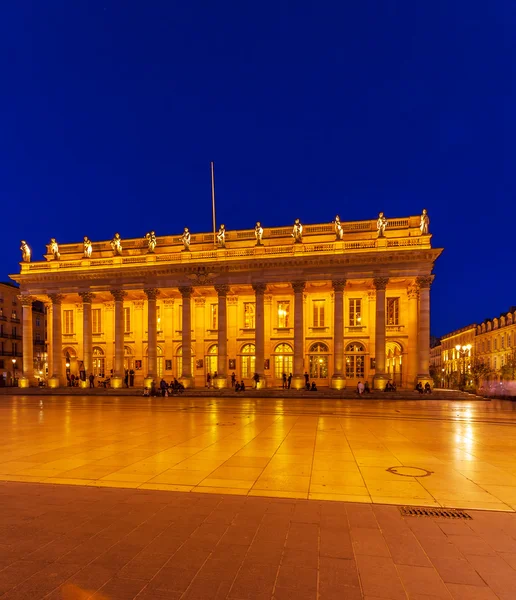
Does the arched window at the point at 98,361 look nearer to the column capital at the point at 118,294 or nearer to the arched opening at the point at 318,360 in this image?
the column capital at the point at 118,294

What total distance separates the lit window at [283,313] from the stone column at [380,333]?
10.0m

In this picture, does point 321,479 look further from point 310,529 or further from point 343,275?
point 343,275

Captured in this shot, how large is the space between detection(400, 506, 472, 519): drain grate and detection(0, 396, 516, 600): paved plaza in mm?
179

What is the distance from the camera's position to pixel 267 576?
15.1ft

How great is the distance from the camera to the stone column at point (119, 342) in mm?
42191

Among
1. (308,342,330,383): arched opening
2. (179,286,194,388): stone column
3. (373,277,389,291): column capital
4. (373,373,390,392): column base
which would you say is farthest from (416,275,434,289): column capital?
(179,286,194,388): stone column

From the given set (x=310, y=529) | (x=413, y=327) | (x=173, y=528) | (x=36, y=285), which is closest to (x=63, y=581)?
(x=173, y=528)

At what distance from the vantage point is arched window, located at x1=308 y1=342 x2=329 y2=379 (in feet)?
142

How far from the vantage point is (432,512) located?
6.80 meters

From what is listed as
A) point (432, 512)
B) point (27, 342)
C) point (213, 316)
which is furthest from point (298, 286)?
point (432, 512)

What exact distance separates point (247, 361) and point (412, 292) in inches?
716

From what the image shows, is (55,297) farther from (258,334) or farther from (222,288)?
(258,334)

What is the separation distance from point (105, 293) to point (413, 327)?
31.5 metres

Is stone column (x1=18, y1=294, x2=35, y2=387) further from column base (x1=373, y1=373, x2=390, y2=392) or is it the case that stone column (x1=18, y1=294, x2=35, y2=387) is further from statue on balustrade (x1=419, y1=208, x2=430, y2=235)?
statue on balustrade (x1=419, y1=208, x2=430, y2=235)
